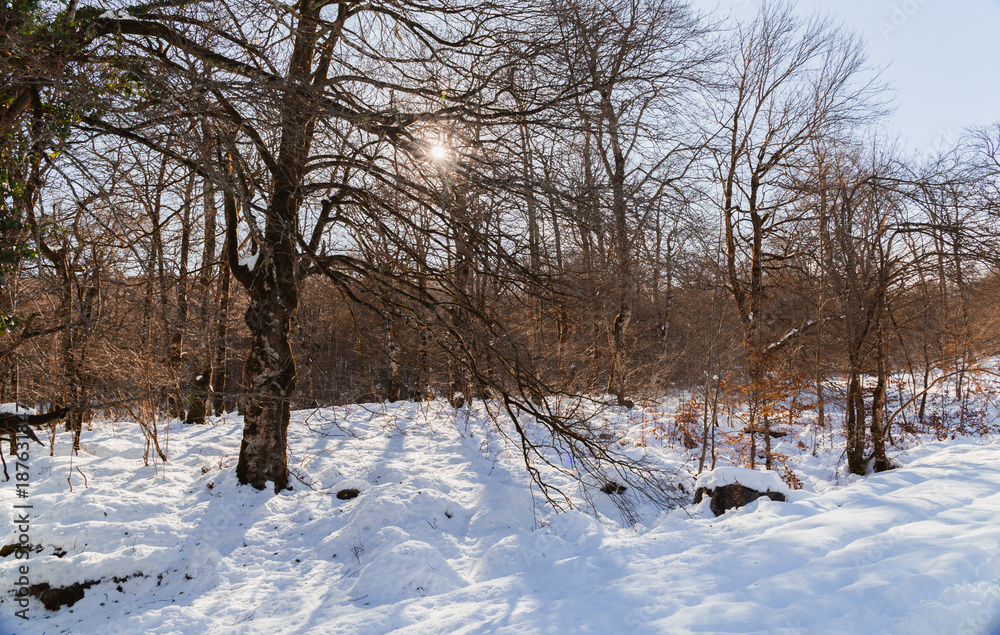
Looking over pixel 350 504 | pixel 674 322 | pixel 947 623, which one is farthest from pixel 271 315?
pixel 674 322

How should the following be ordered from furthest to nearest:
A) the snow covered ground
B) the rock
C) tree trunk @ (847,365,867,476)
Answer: tree trunk @ (847,365,867,476), the rock, the snow covered ground

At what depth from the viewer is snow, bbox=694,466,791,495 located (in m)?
6.72

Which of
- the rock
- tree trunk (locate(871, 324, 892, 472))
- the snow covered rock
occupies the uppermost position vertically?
tree trunk (locate(871, 324, 892, 472))

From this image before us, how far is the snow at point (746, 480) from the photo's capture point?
6.72 m

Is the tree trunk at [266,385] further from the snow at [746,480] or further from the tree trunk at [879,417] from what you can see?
the tree trunk at [879,417]

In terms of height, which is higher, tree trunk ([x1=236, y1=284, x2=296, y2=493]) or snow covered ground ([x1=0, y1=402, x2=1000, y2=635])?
tree trunk ([x1=236, y1=284, x2=296, y2=493])

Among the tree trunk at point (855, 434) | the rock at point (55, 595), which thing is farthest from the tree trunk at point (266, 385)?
the tree trunk at point (855, 434)

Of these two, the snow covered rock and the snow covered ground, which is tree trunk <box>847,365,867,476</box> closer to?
the snow covered ground

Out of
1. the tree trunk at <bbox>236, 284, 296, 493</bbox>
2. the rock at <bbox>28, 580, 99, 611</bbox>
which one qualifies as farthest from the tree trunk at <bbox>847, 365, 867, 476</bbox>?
the rock at <bbox>28, 580, 99, 611</bbox>

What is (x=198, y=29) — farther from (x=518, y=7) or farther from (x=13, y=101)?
(x=518, y=7)

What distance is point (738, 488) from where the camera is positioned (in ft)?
22.2

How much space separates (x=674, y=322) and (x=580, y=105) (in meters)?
18.0

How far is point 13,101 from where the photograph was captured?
3.57 metres

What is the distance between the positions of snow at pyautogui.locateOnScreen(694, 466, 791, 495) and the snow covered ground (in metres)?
0.36
